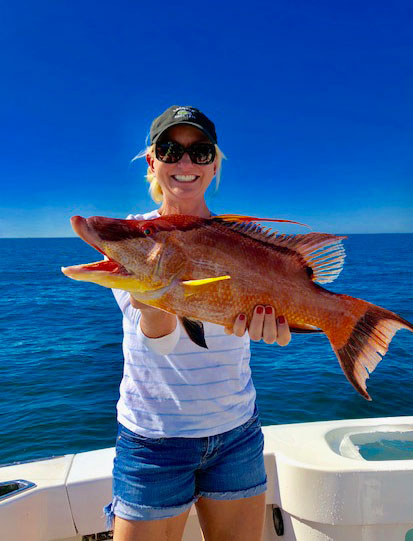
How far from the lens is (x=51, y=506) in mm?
3309

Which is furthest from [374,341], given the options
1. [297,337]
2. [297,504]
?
[297,337]

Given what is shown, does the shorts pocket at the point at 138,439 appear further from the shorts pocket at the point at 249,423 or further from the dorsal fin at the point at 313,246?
the dorsal fin at the point at 313,246

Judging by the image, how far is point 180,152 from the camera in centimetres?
255

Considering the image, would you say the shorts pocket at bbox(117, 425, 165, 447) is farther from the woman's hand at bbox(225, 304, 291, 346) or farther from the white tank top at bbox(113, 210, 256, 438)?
the woman's hand at bbox(225, 304, 291, 346)

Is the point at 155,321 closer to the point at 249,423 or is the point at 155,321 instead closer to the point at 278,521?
the point at 249,423

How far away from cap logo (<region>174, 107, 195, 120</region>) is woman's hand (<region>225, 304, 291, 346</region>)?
1.12 m

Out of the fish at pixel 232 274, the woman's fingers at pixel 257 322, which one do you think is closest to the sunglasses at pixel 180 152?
the fish at pixel 232 274

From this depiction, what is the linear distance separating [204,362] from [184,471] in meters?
0.56

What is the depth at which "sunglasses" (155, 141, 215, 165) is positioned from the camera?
2.55m

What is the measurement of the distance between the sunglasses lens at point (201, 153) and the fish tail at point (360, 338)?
3.47 ft

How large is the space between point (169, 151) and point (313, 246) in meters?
0.95

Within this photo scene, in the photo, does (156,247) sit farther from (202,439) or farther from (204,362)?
(202,439)

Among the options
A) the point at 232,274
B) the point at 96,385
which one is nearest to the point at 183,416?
the point at 232,274

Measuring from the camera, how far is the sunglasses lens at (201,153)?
256cm
